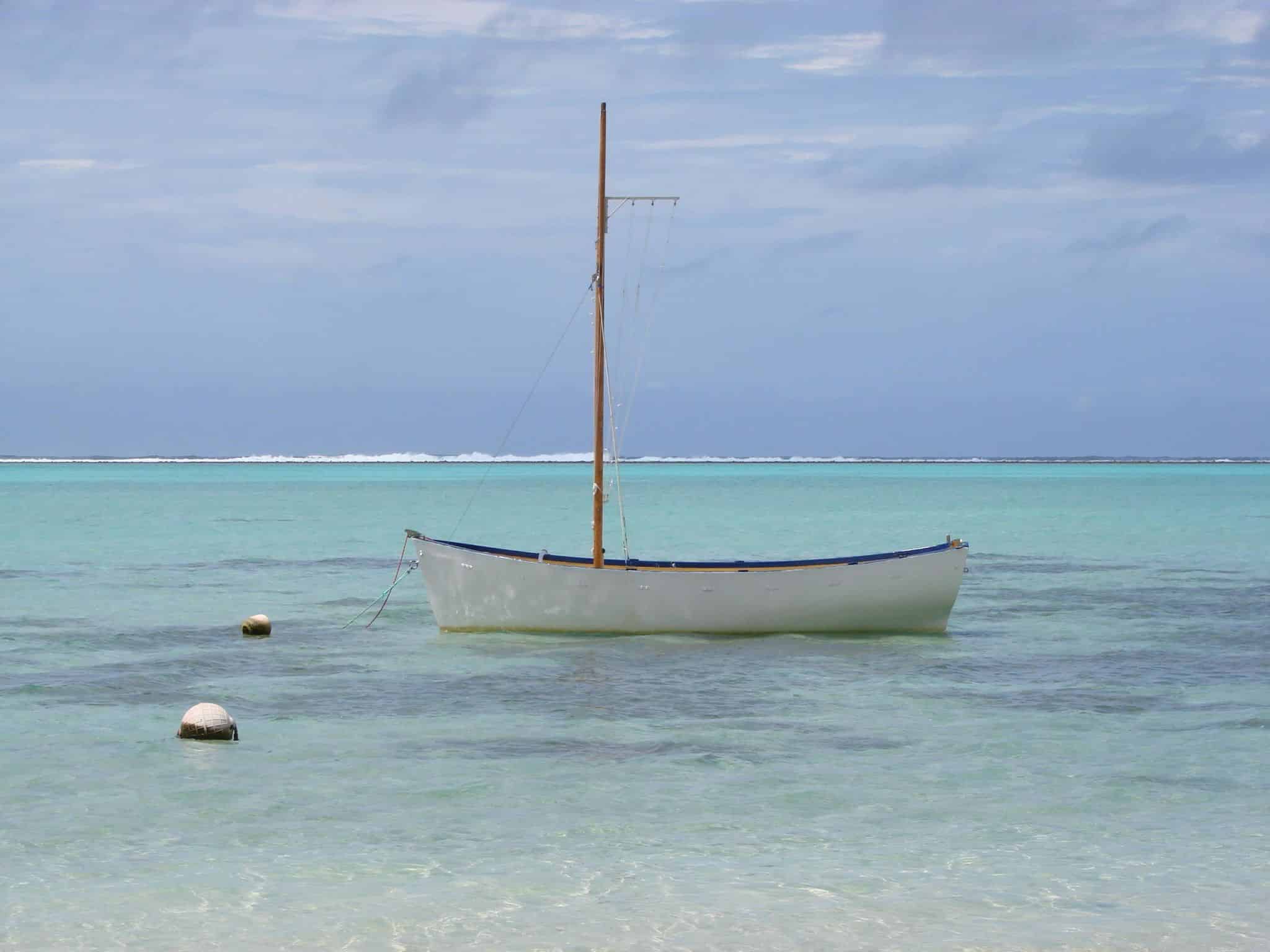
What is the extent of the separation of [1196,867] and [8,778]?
11.3m

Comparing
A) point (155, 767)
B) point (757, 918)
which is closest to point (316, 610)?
point (155, 767)

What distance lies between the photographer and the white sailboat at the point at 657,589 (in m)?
23.9

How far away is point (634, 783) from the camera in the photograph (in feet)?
48.0

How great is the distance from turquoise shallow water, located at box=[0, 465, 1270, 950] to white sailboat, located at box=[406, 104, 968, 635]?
0.55 meters

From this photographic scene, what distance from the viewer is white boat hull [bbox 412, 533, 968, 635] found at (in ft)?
78.4

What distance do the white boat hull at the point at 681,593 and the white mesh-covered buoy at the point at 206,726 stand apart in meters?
7.74

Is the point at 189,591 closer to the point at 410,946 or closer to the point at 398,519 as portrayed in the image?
the point at 410,946

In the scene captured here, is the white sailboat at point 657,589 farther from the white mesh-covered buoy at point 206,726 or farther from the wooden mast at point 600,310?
the white mesh-covered buoy at point 206,726

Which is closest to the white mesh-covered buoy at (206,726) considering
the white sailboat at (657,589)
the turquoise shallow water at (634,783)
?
the turquoise shallow water at (634,783)

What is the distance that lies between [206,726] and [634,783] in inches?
209

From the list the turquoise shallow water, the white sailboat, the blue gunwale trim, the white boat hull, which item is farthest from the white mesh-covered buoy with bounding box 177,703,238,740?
the blue gunwale trim

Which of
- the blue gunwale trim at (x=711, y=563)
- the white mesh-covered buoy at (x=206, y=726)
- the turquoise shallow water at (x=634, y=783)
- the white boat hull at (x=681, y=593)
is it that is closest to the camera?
the turquoise shallow water at (x=634, y=783)

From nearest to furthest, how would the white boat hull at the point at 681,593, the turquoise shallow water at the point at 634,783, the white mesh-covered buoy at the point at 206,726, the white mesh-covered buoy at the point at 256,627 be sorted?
1. the turquoise shallow water at the point at 634,783
2. the white mesh-covered buoy at the point at 206,726
3. the white boat hull at the point at 681,593
4. the white mesh-covered buoy at the point at 256,627

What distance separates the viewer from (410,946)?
998 cm
